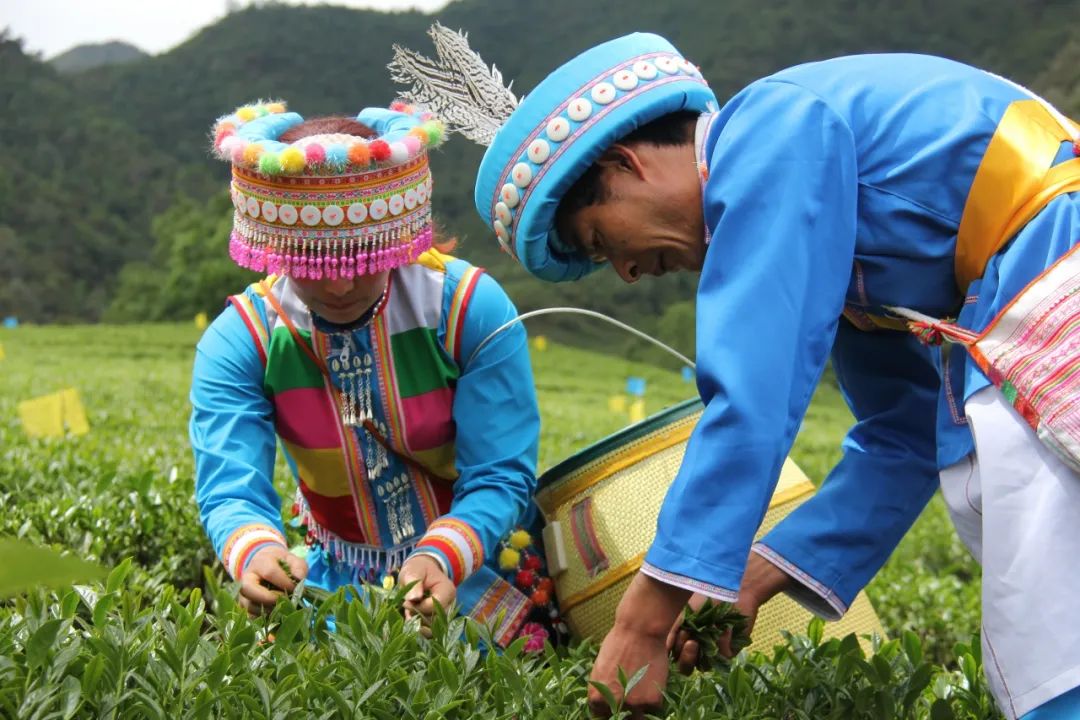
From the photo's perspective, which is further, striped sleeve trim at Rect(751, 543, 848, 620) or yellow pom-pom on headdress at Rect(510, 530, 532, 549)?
yellow pom-pom on headdress at Rect(510, 530, 532, 549)

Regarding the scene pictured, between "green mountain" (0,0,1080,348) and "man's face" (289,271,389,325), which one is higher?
"man's face" (289,271,389,325)

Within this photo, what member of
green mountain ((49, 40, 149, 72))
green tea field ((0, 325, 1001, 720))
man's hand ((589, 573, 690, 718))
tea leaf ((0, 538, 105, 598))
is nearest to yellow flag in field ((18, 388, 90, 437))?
green tea field ((0, 325, 1001, 720))

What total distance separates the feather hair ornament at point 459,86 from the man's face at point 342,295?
1.23 ft

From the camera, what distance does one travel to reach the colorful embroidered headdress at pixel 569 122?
192 centimetres

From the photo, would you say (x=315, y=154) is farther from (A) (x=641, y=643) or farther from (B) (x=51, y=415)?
(B) (x=51, y=415)

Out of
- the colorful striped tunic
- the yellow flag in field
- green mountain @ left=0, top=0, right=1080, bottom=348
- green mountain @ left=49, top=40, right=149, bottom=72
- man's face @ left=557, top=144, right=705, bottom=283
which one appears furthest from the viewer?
green mountain @ left=49, top=40, right=149, bottom=72

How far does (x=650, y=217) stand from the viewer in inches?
75.9

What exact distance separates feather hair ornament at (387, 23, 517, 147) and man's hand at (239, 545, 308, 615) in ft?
2.77

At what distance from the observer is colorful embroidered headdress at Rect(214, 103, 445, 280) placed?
2.45 m

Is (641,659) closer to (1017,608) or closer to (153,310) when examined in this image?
(1017,608)

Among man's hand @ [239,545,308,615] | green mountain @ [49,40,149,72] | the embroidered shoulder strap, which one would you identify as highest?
the embroidered shoulder strap

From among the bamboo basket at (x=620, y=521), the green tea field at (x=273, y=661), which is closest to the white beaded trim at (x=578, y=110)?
the green tea field at (x=273, y=661)

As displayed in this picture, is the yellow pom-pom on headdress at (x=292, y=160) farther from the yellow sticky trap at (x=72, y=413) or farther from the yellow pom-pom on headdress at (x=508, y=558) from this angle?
the yellow sticky trap at (x=72, y=413)

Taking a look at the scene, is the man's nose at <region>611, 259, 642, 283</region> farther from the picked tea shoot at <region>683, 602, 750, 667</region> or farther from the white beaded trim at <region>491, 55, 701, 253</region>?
the picked tea shoot at <region>683, 602, 750, 667</region>
